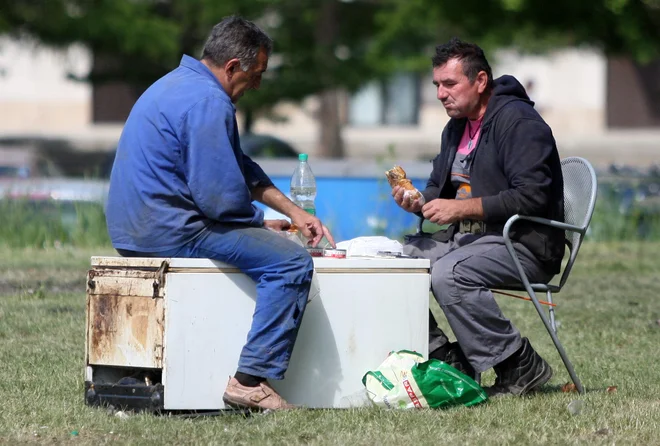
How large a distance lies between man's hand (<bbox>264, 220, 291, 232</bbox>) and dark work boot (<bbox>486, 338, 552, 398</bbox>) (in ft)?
3.84

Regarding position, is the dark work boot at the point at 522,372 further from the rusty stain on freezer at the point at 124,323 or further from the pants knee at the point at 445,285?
the rusty stain on freezer at the point at 124,323

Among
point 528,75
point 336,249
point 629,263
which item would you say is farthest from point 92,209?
point 528,75

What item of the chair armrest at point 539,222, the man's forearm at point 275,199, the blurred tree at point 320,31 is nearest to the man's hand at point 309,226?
the man's forearm at point 275,199

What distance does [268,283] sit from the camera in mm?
4758

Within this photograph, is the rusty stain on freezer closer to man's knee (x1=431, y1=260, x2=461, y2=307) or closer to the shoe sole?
the shoe sole

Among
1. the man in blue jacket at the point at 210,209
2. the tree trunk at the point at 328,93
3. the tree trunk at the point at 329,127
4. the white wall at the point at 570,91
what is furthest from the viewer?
the white wall at the point at 570,91

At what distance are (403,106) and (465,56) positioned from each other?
32726 mm

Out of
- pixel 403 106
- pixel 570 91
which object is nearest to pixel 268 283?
pixel 570 91

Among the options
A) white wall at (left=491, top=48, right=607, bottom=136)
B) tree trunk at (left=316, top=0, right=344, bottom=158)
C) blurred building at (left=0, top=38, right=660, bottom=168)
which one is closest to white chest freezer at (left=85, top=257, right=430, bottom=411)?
tree trunk at (left=316, top=0, right=344, bottom=158)

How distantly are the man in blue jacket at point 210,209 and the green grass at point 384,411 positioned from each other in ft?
1.06

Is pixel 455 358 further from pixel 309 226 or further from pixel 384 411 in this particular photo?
pixel 309 226

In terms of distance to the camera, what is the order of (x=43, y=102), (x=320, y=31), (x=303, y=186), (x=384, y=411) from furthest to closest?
(x=43, y=102) < (x=320, y=31) < (x=303, y=186) < (x=384, y=411)

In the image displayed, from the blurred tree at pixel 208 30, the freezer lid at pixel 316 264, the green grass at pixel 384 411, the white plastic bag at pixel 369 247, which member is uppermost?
the blurred tree at pixel 208 30

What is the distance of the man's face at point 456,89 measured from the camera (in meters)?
5.32
